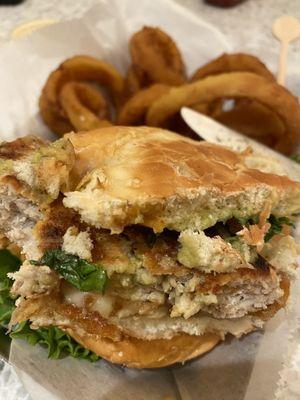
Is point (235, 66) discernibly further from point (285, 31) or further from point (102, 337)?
point (102, 337)

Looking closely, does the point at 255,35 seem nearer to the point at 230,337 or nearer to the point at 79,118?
the point at 79,118

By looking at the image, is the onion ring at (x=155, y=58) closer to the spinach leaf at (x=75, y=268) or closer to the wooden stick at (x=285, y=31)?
the wooden stick at (x=285, y=31)

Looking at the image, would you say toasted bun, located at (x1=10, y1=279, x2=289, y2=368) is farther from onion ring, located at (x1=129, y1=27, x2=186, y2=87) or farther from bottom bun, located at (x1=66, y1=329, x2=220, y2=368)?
onion ring, located at (x1=129, y1=27, x2=186, y2=87)

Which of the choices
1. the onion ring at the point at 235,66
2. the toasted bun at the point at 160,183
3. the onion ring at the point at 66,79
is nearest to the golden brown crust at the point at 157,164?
the toasted bun at the point at 160,183

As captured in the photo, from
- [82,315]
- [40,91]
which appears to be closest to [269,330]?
[82,315]

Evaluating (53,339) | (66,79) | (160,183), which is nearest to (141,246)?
(160,183)

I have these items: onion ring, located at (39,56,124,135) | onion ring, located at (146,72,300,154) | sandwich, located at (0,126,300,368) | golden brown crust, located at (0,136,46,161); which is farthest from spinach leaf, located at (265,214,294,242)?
onion ring, located at (39,56,124,135)
